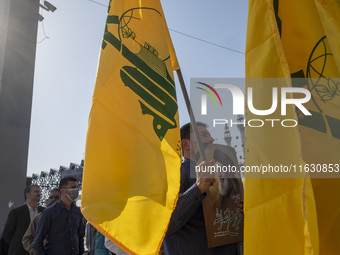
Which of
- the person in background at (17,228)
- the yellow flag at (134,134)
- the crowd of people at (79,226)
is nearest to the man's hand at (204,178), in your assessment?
the crowd of people at (79,226)

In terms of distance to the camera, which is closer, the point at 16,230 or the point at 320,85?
the point at 320,85

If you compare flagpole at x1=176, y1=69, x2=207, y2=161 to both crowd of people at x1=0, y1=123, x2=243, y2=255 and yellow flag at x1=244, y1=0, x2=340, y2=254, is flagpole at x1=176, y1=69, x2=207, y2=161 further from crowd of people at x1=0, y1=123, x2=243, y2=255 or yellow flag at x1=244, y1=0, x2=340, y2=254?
yellow flag at x1=244, y1=0, x2=340, y2=254

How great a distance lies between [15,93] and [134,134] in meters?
5.40

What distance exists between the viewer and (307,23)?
1.54 m

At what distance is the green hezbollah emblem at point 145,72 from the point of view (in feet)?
6.68

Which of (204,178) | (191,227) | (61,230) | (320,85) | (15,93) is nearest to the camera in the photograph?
(320,85)

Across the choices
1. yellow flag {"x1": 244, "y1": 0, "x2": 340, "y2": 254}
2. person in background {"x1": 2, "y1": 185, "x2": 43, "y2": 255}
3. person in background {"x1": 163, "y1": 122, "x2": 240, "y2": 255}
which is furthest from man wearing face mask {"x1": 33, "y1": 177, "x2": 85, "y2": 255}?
yellow flag {"x1": 244, "y1": 0, "x2": 340, "y2": 254}

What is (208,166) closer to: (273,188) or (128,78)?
(273,188)

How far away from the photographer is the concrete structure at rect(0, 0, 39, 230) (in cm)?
617

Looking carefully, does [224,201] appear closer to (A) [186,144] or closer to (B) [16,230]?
(A) [186,144]

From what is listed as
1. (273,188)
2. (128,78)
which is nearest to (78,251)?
(128,78)

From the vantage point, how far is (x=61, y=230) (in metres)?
3.84

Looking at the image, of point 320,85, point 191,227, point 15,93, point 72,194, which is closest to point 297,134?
point 320,85

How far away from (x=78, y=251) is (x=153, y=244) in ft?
8.80
